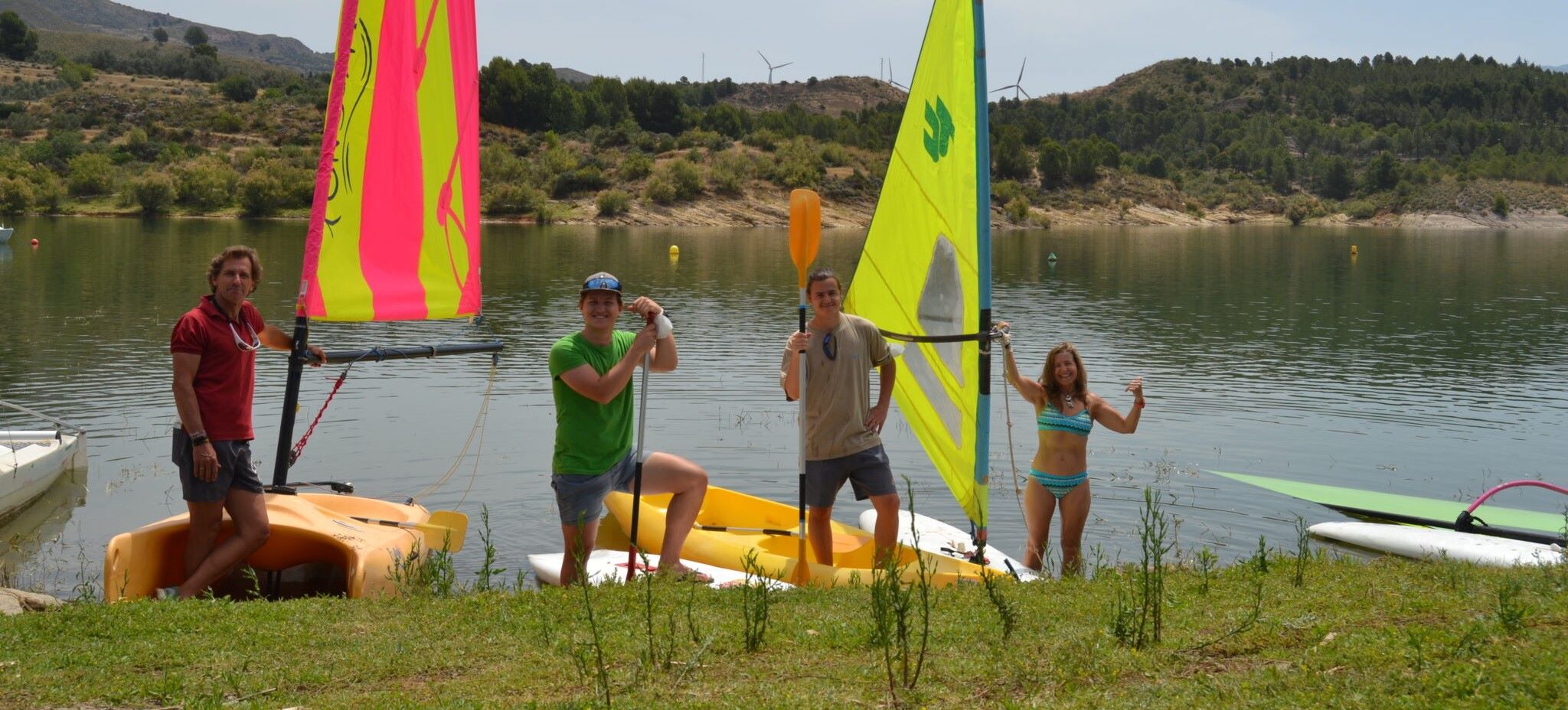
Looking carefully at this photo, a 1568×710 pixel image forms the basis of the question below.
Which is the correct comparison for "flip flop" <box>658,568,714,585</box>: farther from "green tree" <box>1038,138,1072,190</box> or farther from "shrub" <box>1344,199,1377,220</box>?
"shrub" <box>1344,199,1377,220</box>

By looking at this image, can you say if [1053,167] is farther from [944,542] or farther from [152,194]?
[944,542]

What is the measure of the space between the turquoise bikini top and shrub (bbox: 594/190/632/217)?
67572mm

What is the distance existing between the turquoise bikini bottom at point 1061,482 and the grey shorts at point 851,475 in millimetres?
1211

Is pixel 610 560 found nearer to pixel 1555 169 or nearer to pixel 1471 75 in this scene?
pixel 1555 169

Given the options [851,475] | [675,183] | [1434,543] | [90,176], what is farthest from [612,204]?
[851,475]

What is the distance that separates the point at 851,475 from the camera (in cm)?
807

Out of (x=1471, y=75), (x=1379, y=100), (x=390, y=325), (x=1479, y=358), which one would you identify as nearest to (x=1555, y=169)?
(x=1379, y=100)

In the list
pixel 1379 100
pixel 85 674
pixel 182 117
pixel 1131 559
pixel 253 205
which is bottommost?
pixel 1131 559

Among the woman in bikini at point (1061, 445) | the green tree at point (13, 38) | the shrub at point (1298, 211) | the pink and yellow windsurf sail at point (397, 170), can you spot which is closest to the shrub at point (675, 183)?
the shrub at point (1298, 211)

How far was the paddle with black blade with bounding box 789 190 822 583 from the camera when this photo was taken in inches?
309

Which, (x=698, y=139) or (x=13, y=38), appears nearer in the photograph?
(x=698, y=139)

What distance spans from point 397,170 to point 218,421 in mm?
3368

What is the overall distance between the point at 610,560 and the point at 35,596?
10.5ft

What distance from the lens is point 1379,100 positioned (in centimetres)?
17550
